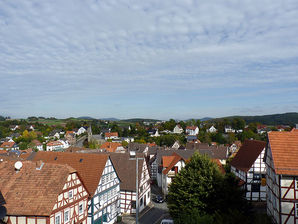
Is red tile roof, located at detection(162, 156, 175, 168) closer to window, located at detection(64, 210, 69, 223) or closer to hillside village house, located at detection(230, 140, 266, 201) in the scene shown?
hillside village house, located at detection(230, 140, 266, 201)

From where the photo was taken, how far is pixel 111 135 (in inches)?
6029

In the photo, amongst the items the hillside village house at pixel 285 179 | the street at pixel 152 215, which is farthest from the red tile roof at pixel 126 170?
the hillside village house at pixel 285 179

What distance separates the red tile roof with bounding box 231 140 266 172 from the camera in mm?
36156

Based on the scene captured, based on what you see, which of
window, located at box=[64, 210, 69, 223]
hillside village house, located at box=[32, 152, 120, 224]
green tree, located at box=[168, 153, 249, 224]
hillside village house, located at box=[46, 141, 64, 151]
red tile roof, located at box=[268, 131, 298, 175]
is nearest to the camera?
window, located at box=[64, 210, 69, 223]

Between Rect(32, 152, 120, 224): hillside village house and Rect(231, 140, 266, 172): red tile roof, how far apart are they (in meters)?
18.1

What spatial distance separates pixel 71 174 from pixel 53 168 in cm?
162

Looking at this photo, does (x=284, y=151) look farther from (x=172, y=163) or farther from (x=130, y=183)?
(x=172, y=163)

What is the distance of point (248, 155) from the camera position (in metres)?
38.8

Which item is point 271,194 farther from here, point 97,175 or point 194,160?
point 97,175

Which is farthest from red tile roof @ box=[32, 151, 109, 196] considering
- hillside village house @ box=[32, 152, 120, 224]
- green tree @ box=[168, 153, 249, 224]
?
green tree @ box=[168, 153, 249, 224]

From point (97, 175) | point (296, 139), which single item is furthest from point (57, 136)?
point (296, 139)

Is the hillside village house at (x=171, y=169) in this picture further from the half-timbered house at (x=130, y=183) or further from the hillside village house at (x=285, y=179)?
the hillside village house at (x=285, y=179)

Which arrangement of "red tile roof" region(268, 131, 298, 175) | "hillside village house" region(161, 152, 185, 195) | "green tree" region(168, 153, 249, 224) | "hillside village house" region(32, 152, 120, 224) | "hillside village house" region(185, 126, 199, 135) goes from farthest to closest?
"hillside village house" region(185, 126, 199, 135) → "hillside village house" region(161, 152, 185, 195) → "hillside village house" region(32, 152, 120, 224) → "green tree" region(168, 153, 249, 224) → "red tile roof" region(268, 131, 298, 175)

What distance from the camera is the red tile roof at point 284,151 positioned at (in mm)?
22991
